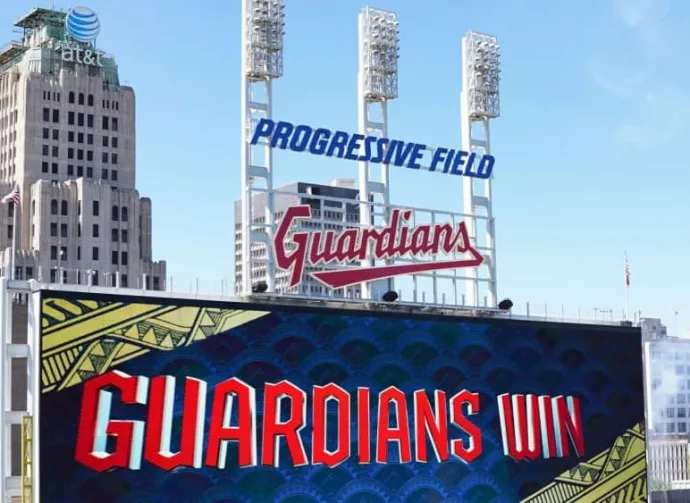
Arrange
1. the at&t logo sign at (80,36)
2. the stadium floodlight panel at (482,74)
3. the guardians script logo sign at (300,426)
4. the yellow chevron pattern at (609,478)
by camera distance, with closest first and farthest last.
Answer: the guardians script logo sign at (300,426)
the yellow chevron pattern at (609,478)
the stadium floodlight panel at (482,74)
the at&t logo sign at (80,36)

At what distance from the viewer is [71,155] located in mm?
139500

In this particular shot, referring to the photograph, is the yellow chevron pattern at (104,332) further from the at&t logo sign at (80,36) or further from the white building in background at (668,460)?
the white building in background at (668,460)

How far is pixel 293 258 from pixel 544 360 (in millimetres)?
13683

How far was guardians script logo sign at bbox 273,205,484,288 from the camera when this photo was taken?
54.3m

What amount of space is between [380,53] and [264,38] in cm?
714

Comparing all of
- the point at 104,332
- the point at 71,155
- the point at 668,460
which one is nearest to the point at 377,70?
the point at 104,332

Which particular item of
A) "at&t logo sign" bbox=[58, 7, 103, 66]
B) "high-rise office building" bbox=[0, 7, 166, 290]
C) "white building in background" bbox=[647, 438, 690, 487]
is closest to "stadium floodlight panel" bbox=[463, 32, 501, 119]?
"high-rise office building" bbox=[0, 7, 166, 290]

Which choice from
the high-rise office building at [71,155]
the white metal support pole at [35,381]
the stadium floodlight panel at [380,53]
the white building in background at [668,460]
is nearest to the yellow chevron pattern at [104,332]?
the white metal support pole at [35,381]

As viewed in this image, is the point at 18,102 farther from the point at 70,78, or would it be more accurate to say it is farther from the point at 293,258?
the point at 293,258

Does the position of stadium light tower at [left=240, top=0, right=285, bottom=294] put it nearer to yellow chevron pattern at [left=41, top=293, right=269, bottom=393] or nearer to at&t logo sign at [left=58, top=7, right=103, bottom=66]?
yellow chevron pattern at [left=41, top=293, right=269, bottom=393]

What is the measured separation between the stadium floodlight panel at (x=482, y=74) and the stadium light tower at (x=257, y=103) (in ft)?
38.3

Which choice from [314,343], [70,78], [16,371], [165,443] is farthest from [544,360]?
[70,78]

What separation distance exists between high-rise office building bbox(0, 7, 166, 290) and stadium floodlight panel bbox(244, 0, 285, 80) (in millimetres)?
75843

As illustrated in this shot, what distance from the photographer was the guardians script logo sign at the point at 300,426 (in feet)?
151
